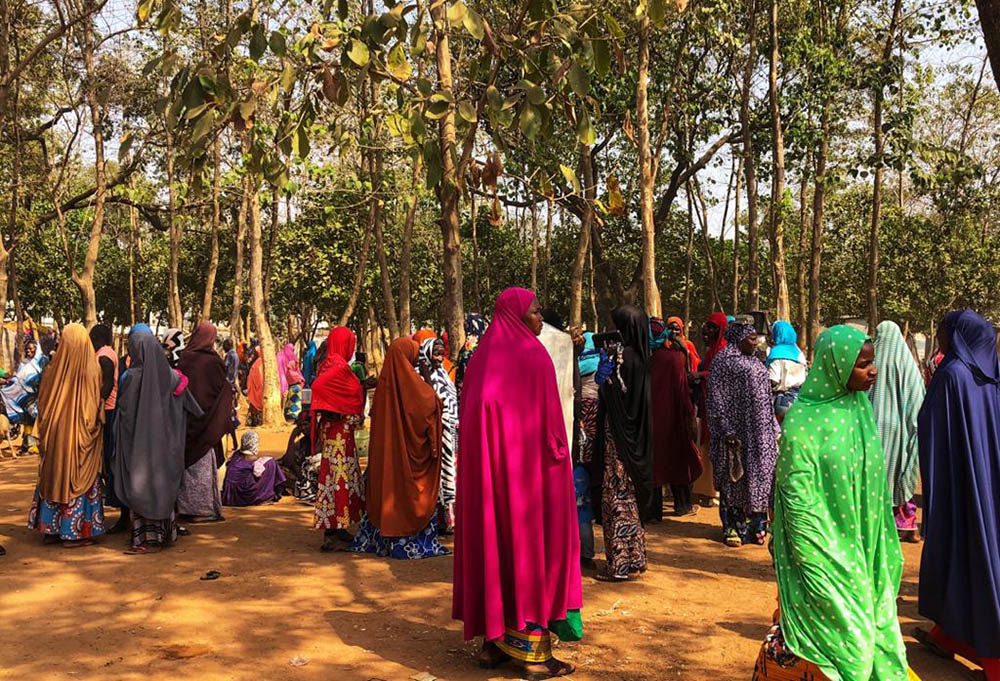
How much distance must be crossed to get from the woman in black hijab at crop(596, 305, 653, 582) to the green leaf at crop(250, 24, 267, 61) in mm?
2973

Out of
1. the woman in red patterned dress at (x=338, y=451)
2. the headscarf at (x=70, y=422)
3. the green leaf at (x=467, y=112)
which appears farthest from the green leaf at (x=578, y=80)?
the headscarf at (x=70, y=422)

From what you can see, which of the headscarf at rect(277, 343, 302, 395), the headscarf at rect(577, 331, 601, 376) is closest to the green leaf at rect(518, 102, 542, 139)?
the headscarf at rect(577, 331, 601, 376)

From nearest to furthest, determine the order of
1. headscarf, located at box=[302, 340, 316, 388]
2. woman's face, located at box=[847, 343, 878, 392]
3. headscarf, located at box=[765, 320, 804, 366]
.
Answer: woman's face, located at box=[847, 343, 878, 392] → headscarf, located at box=[765, 320, 804, 366] → headscarf, located at box=[302, 340, 316, 388]

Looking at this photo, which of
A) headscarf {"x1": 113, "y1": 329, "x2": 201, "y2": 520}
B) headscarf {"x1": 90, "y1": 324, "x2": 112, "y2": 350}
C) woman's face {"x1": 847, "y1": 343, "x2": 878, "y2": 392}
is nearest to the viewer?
woman's face {"x1": 847, "y1": 343, "x2": 878, "y2": 392}

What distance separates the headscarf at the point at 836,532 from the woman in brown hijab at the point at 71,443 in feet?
18.5

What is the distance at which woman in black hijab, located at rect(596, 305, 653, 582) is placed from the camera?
617 centimetres

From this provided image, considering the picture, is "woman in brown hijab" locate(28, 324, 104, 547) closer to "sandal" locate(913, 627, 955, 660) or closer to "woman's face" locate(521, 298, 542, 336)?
"woman's face" locate(521, 298, 542, 336)

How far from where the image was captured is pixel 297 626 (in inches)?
212

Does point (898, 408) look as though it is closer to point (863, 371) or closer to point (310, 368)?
point (863, 371)

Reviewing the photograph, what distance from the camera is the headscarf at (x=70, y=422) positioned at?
282 inches

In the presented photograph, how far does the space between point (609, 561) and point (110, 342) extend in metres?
4.68

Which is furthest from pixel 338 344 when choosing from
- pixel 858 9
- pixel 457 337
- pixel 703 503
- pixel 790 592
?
pixel 858 9

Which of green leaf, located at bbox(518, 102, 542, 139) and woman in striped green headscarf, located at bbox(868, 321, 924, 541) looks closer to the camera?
green leaf, located at bbox(518, 102, 542, 139)

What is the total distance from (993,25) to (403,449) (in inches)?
175
